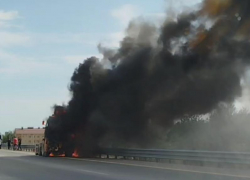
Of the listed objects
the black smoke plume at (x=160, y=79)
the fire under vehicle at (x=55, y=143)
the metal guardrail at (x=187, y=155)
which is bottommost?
the metal guardrail at (x=187, y=155)

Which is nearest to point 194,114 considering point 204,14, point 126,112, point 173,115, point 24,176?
point 173,115

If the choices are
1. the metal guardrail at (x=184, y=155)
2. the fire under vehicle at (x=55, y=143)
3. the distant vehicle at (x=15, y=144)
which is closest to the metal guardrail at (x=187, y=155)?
the metal guardrail at (x=184, y=155)

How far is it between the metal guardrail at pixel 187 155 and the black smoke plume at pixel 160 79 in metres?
4.72

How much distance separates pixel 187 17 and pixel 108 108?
28.5 ft

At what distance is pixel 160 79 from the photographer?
32.9 m

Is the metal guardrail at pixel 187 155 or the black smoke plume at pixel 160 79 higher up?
the black smoke plume at pixel 160 79

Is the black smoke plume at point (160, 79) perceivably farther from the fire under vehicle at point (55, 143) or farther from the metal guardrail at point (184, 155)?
the metal guardrail at point (184, 155)

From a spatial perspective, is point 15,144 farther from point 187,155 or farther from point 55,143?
point 187,155

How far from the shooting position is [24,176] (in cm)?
1647

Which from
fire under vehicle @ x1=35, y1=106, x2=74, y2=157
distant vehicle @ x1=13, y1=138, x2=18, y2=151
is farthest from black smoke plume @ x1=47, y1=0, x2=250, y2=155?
distant vehicle @ x1=13, y1=138, x2=18, y2=151

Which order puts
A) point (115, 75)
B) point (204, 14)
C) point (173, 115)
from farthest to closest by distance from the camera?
point (115, 75) < point (173, 115) < point (204, 14)

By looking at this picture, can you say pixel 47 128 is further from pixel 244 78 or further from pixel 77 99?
pixel 244 78

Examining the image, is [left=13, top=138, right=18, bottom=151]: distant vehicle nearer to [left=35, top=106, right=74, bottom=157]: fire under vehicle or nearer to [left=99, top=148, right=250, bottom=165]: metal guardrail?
[left=35, top=106, right=74, bottom=157]: fire under vehicle

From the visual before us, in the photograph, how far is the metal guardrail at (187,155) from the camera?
1861cm
